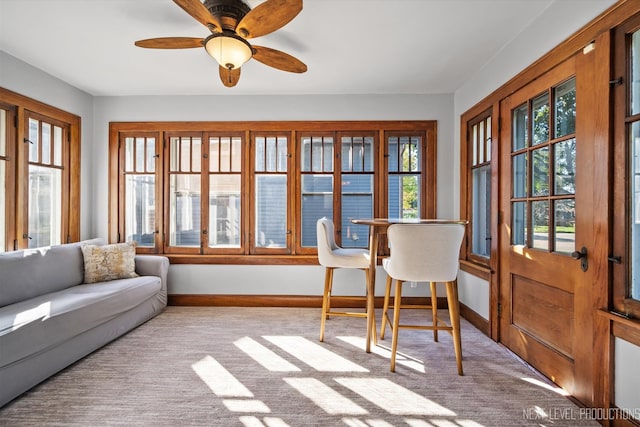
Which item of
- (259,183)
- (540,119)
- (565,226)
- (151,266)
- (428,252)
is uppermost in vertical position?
(540,119)

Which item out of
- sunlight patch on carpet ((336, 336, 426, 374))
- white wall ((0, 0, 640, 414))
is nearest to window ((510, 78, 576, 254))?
white wall ((0, 0, 640, 414))

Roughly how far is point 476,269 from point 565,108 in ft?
5.35

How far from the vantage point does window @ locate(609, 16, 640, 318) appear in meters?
1.57

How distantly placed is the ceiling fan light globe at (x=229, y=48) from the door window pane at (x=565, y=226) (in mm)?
2334

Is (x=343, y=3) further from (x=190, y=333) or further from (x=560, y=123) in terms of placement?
(x=190, y=333)

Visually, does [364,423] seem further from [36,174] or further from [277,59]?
[36,174]

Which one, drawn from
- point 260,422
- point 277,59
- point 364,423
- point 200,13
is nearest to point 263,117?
point 277,59

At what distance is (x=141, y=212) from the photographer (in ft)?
12.8

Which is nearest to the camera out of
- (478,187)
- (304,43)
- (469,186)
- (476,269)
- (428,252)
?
(428,252)

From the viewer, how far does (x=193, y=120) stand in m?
3.83

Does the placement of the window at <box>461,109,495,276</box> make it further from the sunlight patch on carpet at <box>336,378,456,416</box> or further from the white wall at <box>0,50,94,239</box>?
the white wall at <box>0,50,94,239</box>

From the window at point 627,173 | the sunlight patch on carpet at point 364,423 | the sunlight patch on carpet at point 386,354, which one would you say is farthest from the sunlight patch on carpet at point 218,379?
the window at point 627,173


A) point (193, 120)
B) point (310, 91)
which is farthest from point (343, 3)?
point (193, 120)

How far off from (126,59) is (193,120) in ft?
3.32
